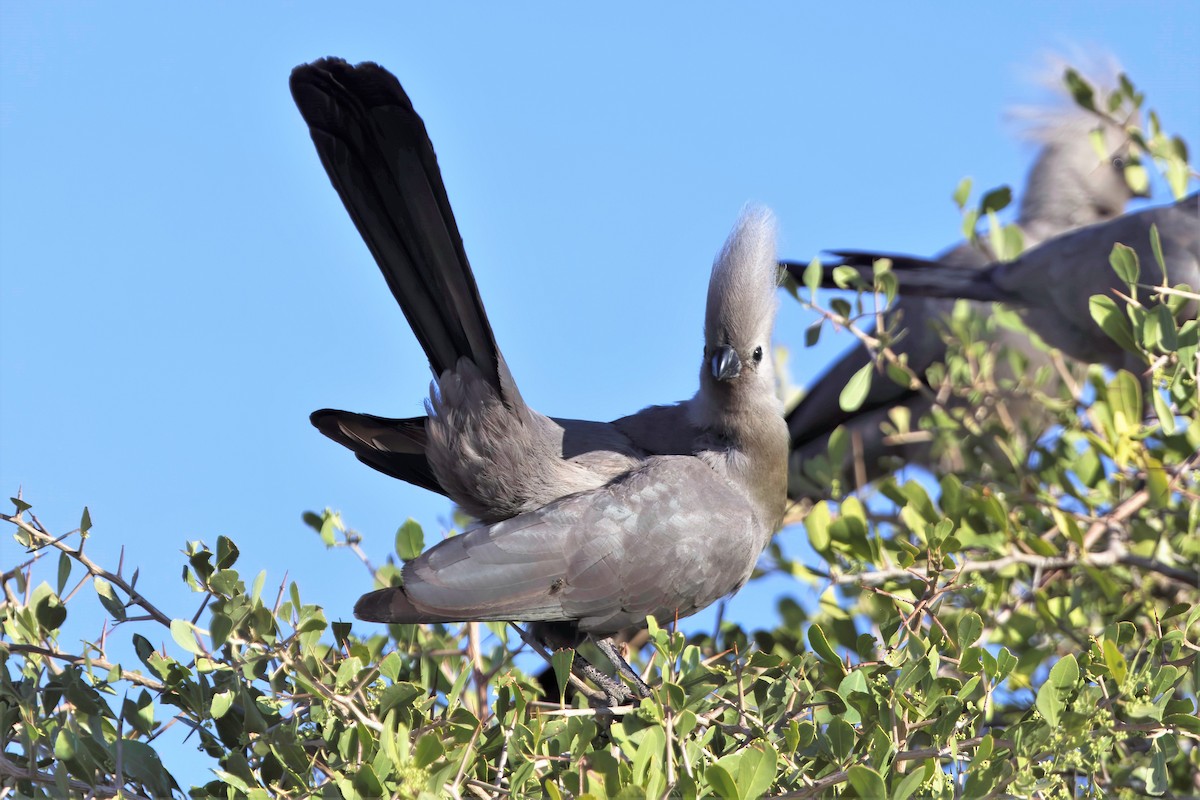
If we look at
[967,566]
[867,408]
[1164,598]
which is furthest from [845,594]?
[867,408]

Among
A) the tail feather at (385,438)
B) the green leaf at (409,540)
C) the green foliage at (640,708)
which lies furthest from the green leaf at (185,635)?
the tail feather at (385,438)

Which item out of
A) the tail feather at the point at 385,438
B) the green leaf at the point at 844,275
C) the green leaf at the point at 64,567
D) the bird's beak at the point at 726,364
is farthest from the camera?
the green leaf at the point at 844,275

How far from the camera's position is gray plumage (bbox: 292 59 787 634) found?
3.06 metres

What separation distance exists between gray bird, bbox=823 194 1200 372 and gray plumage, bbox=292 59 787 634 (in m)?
1.78

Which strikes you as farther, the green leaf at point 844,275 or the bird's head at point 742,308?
the green leaf at point 844,275

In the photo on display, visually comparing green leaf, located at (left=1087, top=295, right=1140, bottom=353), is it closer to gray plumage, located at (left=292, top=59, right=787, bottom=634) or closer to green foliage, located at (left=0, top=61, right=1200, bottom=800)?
green foliage, located at (left=0, top=61, right=1200, bottom=800)

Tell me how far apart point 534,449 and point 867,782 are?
145 cm

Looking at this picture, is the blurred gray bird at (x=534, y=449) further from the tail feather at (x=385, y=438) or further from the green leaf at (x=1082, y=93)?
the green leaf at (x=1082, y=93)

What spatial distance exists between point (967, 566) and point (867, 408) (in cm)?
302

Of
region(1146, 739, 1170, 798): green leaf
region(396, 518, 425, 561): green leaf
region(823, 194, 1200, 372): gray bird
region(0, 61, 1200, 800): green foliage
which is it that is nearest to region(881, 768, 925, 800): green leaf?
region(0, 61, 1200, 800): green foliage

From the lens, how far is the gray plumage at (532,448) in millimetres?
3061

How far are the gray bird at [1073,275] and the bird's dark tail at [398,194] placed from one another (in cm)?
243

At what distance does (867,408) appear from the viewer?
621cm

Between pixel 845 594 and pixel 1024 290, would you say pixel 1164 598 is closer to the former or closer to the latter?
pixel 845 594
